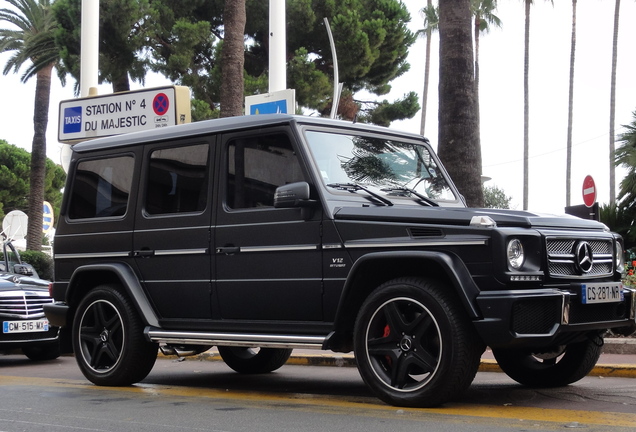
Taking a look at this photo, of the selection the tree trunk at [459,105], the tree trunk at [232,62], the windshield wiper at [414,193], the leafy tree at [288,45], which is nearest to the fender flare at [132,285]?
the windshield wiper at [414,193]

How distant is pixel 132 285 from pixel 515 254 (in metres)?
3.53

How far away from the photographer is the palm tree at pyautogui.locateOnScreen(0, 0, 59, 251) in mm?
36188

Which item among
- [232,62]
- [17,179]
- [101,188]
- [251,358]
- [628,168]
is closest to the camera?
[101,188]

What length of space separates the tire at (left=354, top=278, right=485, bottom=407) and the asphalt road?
0.16 meters

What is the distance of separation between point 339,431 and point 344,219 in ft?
5.73

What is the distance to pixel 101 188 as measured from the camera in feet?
28.6

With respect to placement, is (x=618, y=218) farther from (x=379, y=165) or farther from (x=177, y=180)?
(x=177, y=180)

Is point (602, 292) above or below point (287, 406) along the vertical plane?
above

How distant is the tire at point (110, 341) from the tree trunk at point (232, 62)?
9.55 meters

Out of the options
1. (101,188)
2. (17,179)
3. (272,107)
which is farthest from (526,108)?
(101,188)

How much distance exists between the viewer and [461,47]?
43.3 feet

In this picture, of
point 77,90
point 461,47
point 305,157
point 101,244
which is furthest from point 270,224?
point 77,90

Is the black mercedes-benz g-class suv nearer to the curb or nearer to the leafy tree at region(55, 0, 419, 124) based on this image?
the curb

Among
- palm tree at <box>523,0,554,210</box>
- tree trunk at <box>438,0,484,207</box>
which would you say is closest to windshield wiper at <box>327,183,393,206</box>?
tree trunk at <box>438,0,484,207</box>
